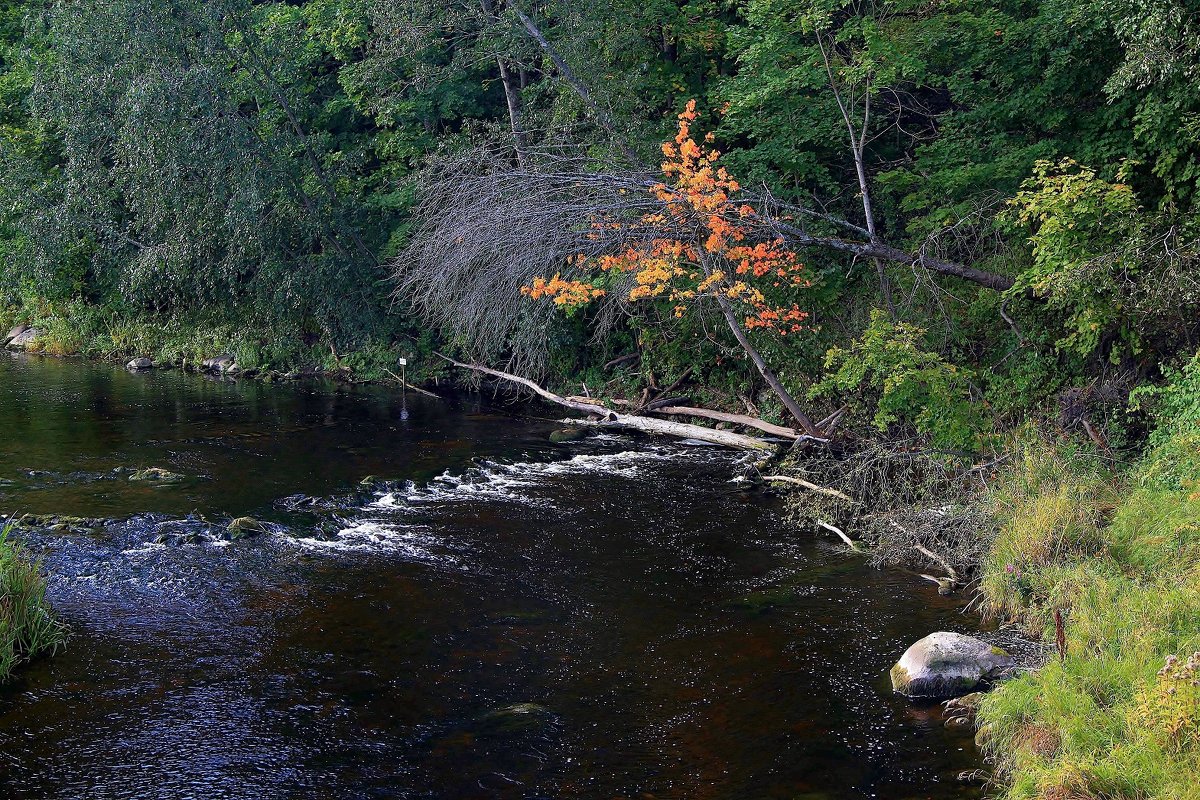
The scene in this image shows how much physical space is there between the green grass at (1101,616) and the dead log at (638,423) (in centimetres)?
534

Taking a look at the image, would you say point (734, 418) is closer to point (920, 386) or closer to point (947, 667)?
point (920, 386)

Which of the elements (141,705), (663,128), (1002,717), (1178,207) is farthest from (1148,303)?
(141,705)

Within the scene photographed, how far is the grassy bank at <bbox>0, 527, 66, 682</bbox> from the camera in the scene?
7715 mm

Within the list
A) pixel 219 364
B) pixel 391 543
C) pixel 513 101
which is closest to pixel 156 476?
pixel 391 543

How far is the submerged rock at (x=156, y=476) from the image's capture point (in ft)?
44.1

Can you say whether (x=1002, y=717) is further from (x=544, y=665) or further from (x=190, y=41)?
(x=190, y=41)

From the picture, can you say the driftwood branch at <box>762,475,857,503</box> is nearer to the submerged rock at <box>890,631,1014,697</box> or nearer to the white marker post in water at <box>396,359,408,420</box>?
the submerged rock at <box>890,631,1014,697</box>

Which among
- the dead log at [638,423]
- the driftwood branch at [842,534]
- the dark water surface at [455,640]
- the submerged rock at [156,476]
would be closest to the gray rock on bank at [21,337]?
the dead log at [638,423]

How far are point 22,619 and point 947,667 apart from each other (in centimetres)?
758

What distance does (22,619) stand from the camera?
794 centimetres

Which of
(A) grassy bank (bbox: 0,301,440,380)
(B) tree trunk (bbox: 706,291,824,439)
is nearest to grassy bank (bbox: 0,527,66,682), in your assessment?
(B) tree trunk (bbox: 706,291,824,439)

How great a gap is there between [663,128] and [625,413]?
17.5 feet

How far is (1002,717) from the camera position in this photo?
655 cm

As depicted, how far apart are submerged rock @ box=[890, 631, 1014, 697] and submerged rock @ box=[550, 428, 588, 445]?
31.8ft
